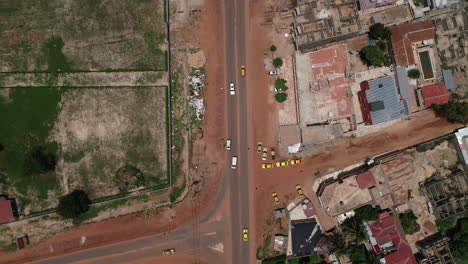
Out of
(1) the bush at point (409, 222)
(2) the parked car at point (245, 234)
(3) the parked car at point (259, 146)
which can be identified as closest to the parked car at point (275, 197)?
(2) the parked car at point (245, 234)

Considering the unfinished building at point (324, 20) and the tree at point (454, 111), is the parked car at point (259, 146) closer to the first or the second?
the unfinished building at point (324, 20)

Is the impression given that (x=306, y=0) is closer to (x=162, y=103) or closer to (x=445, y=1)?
(x=445, y=1)

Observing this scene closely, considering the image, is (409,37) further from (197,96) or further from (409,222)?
(197,96)

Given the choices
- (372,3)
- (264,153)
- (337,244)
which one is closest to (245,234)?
(264,153)

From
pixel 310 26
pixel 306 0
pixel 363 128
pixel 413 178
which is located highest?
pixel 306 0

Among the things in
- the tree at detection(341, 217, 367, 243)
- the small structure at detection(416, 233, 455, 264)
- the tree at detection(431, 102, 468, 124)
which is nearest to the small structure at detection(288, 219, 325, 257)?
the tree at detection(341, 217, 367, 243)

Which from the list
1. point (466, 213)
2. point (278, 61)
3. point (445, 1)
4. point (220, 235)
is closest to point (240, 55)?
point (278, 61)
